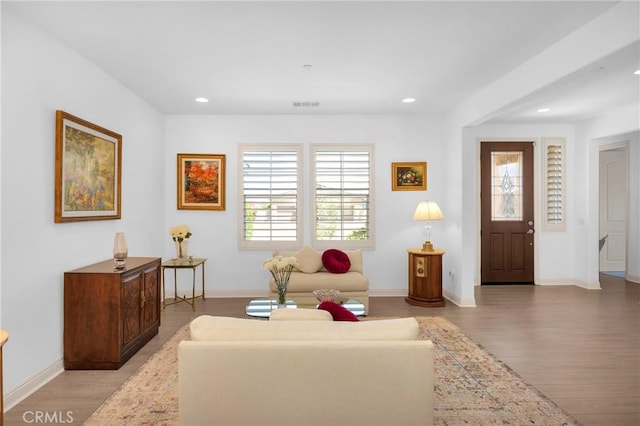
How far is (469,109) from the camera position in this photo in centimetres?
525

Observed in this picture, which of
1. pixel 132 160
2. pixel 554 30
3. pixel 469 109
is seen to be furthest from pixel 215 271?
pixel 554 30

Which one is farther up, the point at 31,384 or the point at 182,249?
the point at 182,249

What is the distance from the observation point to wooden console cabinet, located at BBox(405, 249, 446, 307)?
5.48 m

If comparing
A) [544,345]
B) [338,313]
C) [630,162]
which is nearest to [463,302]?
[544,345]

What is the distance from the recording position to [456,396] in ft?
9.34

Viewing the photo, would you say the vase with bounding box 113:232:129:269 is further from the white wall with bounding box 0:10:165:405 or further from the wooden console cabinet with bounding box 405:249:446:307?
the wooden console cabinet with bounding box 405:249:446:307

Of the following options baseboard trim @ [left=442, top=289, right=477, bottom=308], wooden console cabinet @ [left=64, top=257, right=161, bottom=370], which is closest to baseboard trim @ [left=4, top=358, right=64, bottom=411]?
wooden console cabinet @ [left=64, top=257, right=161, bottom=370]

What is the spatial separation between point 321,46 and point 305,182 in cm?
290

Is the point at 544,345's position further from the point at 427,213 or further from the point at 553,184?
the point at 553,184

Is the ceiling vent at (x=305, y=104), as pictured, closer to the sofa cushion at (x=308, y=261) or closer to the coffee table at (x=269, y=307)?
the sofa cushion at (x=308, y=261)

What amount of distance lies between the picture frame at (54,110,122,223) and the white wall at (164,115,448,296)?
1.75m

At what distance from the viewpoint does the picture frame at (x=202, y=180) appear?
6.09 m

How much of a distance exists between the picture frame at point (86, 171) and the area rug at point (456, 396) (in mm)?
1573

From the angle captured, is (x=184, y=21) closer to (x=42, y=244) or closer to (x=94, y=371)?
(x=42, y=244)
